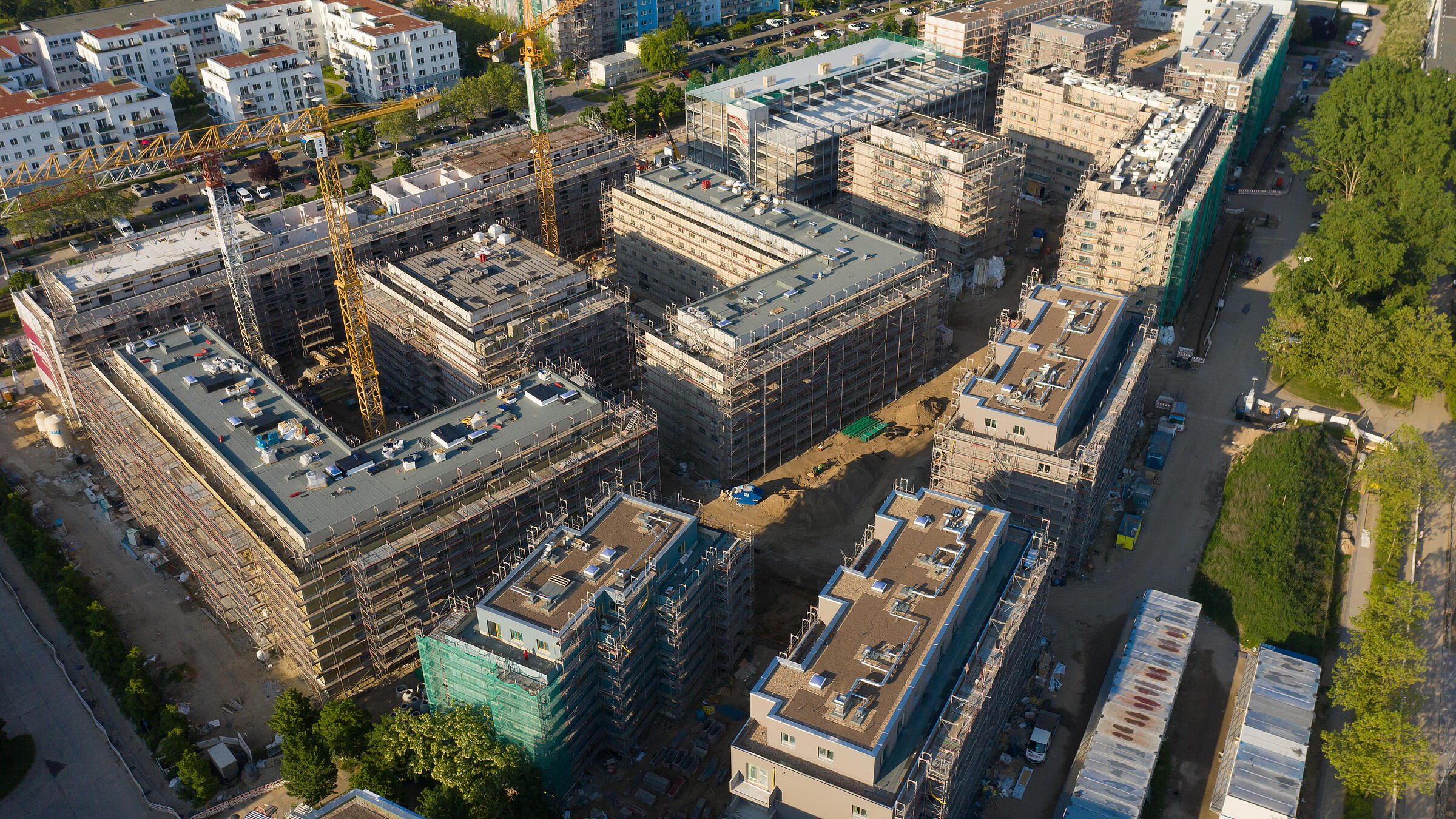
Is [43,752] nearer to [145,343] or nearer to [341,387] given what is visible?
[145,343]

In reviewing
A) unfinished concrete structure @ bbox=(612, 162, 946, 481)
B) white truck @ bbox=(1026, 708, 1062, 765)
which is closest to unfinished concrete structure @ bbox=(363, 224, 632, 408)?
unfinished concrete structure @ bbox=(612, 162, 946, 481)

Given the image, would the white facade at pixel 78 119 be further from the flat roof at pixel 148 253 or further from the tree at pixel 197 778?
→ the tree at pixel 197 778

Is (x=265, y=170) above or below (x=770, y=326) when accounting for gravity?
below

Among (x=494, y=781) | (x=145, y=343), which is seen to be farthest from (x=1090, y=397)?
(x=145, y=343)

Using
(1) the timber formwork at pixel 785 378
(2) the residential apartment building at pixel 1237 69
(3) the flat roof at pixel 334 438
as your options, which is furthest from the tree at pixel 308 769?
(2) the residential apartment building at pixel 1237 69

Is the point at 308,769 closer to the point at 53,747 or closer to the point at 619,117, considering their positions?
the point at 53,747

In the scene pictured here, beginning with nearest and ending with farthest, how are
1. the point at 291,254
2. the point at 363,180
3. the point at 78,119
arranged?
the point at 291,254, the point at 363,180, the point at 78,119

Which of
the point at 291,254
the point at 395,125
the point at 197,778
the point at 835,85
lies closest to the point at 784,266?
the point at 291,254

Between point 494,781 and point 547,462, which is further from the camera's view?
point 547,462
